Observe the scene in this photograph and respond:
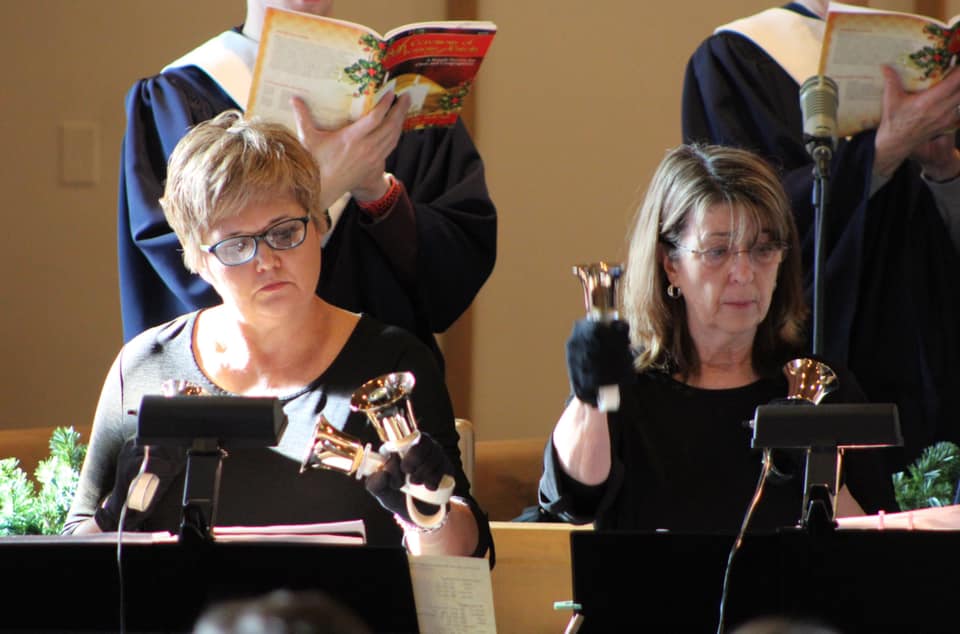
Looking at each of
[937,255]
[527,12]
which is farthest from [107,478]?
[527,12]

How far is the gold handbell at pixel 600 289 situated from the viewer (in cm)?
177

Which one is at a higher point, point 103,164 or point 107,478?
point 103,164

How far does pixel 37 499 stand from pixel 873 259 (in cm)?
206

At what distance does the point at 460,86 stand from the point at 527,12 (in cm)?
217

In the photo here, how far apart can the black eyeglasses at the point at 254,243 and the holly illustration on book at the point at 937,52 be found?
1.56m

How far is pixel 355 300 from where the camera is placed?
3.00 m

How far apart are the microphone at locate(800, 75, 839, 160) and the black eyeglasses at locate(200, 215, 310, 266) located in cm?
110

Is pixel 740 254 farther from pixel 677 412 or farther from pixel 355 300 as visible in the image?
pixel 355 300

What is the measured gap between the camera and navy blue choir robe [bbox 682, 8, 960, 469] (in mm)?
3273

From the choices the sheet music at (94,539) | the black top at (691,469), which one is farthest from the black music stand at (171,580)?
the black top at (691,469)

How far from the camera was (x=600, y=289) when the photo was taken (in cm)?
177

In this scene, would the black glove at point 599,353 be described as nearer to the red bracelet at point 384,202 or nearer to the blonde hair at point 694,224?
the blonde hair at point 694,224

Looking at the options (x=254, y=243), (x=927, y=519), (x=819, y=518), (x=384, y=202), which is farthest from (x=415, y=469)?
(x=384, y=202)

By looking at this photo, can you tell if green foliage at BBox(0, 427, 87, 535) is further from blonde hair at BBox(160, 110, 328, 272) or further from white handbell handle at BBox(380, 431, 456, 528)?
white handbell handle at BBox(380, 431, 456, 528)
